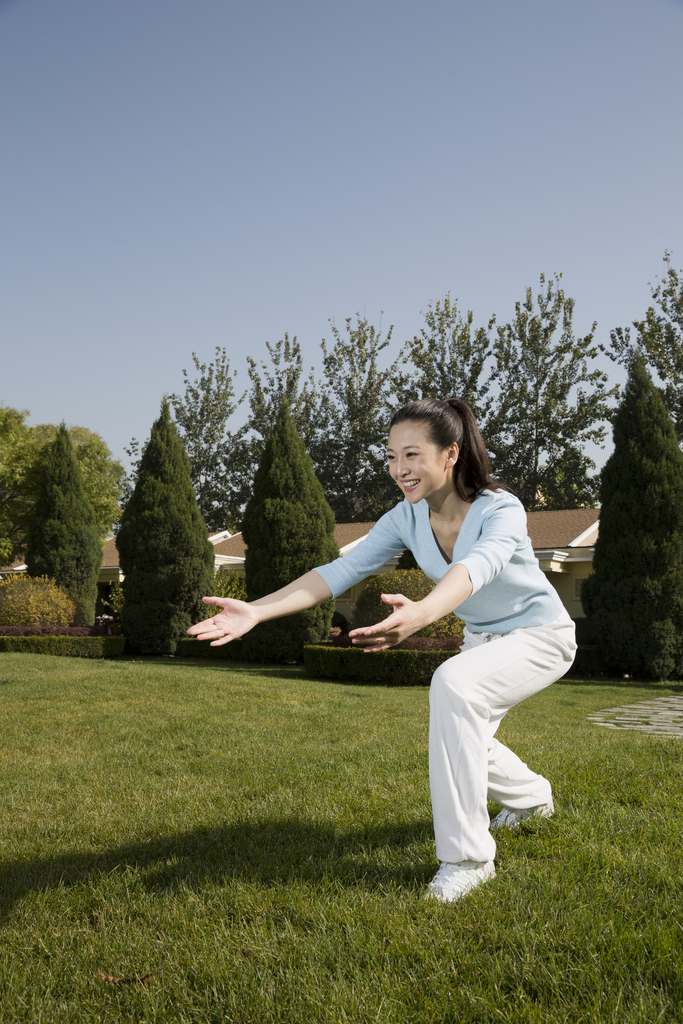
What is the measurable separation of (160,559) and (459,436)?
17705 millimetres

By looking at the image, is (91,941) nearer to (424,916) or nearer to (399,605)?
(424,916)

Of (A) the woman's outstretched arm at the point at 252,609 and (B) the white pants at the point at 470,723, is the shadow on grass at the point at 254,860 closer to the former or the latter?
(B) the white pants at the point at 470,723

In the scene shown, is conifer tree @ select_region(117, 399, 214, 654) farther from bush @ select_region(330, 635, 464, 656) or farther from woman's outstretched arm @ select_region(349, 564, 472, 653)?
woman's outstretched arm @ select_region(349, 564, 472, 653)

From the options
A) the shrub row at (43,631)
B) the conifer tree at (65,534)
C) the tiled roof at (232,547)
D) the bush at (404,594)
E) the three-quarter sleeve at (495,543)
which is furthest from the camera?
the tiled roof at (232,547)

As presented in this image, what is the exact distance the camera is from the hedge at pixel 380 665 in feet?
44.8

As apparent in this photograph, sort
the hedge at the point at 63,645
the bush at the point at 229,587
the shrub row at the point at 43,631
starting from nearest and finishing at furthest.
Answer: the hedge at the point at 63,645 < the shrub row at the point at 43,631 < the bush at the point at 229,587

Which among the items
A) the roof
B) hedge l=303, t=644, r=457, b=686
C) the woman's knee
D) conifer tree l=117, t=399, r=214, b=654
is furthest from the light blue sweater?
the roof

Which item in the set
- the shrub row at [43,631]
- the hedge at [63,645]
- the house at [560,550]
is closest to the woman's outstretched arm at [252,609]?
the hedge at [63,645]

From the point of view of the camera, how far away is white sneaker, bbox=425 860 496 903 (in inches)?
112

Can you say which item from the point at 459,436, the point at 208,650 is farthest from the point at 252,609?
the point at 208,650

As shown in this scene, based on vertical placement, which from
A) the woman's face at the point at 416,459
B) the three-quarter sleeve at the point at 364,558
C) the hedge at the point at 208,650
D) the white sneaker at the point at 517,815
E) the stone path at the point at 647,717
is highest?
the woman's face at the point at 416,459

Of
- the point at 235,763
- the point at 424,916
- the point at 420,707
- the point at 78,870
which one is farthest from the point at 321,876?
the point at 420,707

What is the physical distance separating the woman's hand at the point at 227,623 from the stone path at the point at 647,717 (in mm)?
6803

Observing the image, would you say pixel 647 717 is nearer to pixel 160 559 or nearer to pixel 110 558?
pixel 160 559
